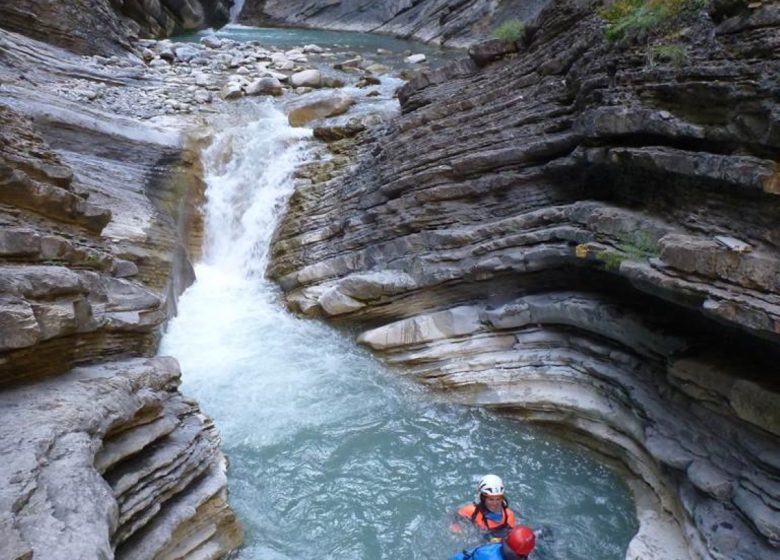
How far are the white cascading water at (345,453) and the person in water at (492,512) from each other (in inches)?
12.3

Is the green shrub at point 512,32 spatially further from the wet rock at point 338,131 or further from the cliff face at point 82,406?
the cliff face at point 82,406

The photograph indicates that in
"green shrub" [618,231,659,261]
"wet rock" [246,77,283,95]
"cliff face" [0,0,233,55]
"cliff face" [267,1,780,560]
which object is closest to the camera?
"cliff face" [267,1,780,560]

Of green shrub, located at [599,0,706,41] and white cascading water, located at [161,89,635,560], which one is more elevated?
green shrub, located at [599,0,706,41]

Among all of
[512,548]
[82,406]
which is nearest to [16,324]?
[82,406]

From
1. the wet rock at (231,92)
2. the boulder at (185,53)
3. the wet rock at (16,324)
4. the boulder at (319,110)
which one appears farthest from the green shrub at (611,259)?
the boulder at (185,53)

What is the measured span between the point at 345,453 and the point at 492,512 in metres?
2.19

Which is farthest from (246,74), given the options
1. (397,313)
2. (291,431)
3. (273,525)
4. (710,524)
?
(710,524)

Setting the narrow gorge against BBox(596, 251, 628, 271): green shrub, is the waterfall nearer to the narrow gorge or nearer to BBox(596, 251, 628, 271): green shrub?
the narrow gorge

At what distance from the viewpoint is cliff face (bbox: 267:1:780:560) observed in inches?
217

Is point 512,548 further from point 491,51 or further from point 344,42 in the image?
point 344,42

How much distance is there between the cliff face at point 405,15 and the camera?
94.6ft

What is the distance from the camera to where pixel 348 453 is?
7805 millimetres

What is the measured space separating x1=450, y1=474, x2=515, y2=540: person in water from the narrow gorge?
42.8 inches

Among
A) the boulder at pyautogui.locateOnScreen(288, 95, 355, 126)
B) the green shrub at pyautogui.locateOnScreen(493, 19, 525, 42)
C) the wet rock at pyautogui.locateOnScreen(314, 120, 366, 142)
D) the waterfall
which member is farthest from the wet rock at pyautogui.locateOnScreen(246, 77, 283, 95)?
the waterfall
